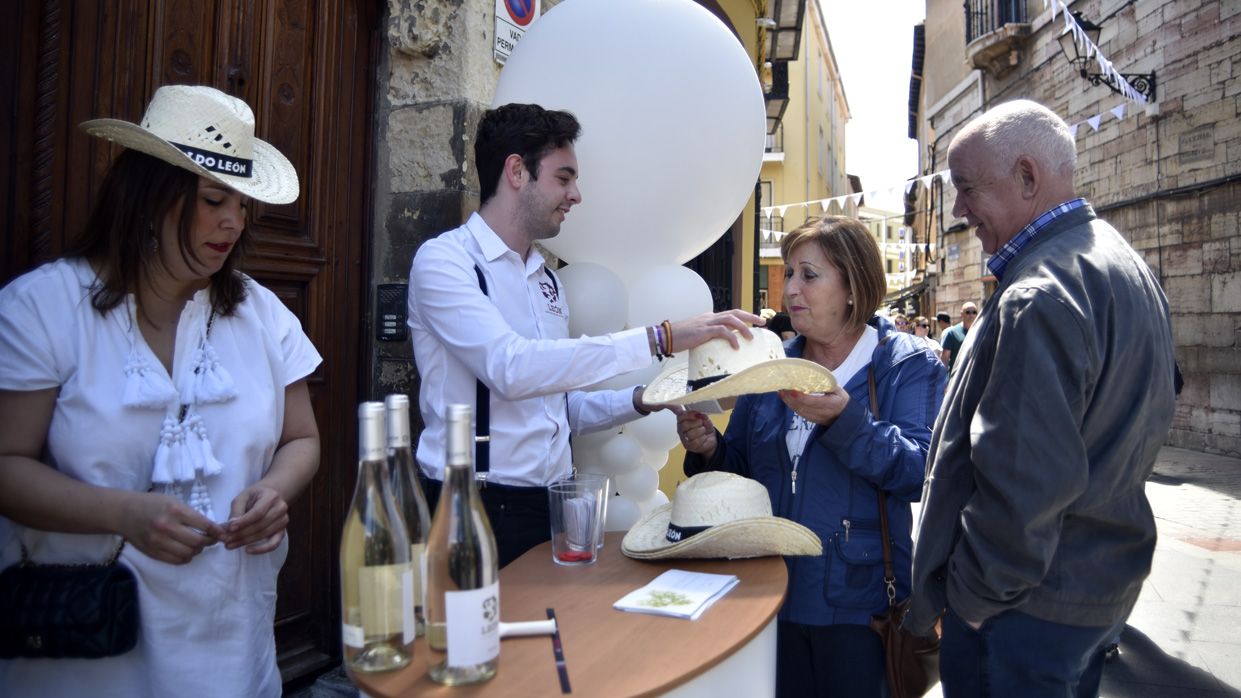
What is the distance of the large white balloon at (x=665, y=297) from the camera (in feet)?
7.95

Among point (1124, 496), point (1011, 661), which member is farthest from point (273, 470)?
point (1124, 496)

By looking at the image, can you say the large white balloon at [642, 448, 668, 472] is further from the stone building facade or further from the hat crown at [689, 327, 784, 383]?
the stone building facade

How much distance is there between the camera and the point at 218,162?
1.51 meters

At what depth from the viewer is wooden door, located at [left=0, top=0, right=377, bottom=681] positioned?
1834mm

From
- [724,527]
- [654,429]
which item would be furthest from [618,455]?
[724,527]

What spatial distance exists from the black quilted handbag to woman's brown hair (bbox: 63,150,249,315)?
1.56 ft

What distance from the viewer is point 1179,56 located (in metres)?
9.68

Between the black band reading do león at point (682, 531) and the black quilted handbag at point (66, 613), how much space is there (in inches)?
40.5

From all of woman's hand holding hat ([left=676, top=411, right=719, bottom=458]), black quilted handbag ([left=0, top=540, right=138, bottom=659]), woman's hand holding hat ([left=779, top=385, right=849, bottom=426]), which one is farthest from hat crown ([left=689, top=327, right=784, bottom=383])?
black quilted handbag ([left=0, top=540, right=138, bottom=659])

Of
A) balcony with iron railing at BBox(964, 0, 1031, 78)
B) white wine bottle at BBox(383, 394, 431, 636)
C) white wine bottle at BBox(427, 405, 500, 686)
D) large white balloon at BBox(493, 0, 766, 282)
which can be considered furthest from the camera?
balcony with iron railing at BBox(964, 0, 1031, 78)

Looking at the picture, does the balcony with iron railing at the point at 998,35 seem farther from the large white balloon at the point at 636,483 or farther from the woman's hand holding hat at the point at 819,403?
the woman's hand holding hat at the point at 819,403

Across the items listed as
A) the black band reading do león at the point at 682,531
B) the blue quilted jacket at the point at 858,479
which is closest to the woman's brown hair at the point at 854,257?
the blue quilted jacket at the point at 858,479

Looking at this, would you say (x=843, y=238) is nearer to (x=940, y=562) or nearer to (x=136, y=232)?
(x=940, y=562)

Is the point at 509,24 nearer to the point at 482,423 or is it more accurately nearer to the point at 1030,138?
the point at 482,423
